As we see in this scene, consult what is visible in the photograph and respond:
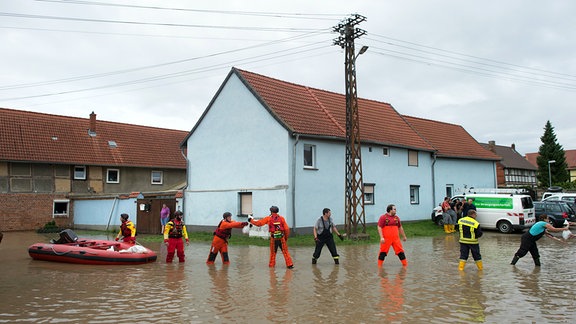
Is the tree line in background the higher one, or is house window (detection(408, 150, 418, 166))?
the tree line in background

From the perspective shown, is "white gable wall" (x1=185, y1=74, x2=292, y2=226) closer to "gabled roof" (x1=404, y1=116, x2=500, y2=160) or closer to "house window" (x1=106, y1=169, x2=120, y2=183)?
"house window" (x1=106, y1=169, x2=120, y2=183)

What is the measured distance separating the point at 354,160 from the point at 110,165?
69.4 ft

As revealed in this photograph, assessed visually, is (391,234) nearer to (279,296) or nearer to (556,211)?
(279,296)

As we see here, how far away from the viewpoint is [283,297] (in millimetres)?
9156

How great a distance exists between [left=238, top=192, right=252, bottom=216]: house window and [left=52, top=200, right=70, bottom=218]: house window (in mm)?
15569

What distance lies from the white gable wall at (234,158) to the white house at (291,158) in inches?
1.9

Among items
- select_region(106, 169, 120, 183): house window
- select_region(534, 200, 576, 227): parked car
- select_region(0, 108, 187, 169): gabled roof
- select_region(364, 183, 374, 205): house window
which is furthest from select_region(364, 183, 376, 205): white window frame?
select_region(106, 169, 120, 183): house window

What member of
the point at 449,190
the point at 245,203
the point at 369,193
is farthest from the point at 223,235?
the point at 449,190

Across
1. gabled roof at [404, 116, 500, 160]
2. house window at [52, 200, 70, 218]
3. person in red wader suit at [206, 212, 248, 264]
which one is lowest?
Result: person in red wader suit at [206, 212, 248, 264]

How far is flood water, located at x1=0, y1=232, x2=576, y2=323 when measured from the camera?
7695 mm

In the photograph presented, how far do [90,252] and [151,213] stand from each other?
11.9 m

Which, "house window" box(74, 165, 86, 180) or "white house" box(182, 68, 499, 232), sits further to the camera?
"house window" box(74, 165, 86, 180)

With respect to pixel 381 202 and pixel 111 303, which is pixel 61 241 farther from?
pixel 381 202

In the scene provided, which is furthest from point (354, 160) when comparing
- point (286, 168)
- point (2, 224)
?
point (2, 224)
